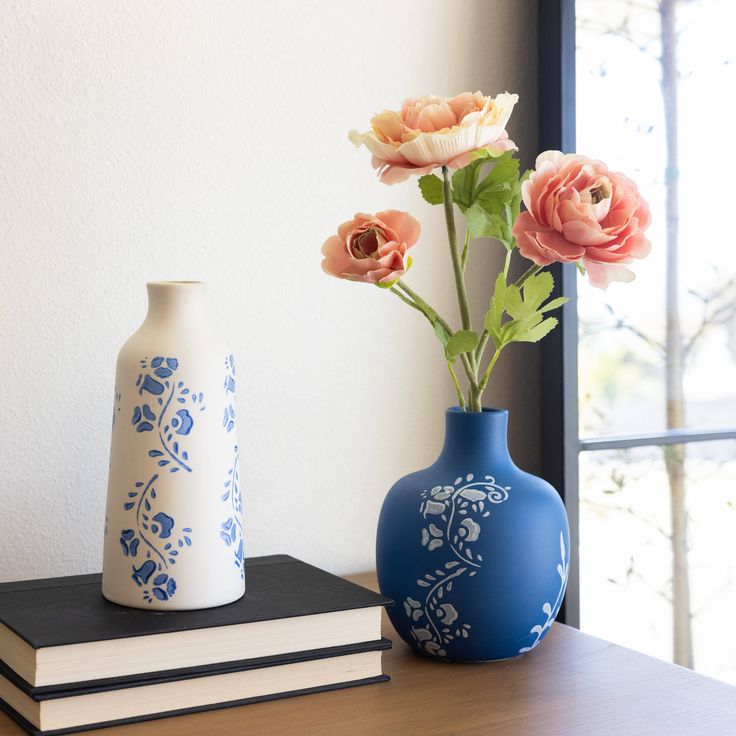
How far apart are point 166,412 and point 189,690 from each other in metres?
0.20

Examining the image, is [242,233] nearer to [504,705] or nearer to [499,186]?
[499,186]

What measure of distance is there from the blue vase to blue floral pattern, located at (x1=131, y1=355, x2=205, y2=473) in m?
0.19

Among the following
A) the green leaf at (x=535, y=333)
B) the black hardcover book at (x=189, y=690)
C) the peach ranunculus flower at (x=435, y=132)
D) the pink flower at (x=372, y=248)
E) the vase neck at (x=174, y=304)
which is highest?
the peach ranunculus flower at (x=435, y=132)

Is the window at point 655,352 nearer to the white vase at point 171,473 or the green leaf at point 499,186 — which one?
the green leaf at point 499,186

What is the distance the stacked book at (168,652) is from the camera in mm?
684

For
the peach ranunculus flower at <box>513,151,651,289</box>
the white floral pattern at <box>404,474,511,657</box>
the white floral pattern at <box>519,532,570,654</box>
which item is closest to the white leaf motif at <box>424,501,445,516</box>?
the white floral pattern at <box>404,474,511,657</box>

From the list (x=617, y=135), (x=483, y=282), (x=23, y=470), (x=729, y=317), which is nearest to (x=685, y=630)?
(x=729, y=317)

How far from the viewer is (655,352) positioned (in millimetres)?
1209

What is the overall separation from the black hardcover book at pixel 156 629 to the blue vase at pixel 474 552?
0.05 m

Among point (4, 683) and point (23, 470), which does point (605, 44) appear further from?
point (4, 683)

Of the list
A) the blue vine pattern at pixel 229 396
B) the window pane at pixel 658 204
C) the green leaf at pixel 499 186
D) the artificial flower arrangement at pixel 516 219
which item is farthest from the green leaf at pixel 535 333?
the window pane at pixel 658 204

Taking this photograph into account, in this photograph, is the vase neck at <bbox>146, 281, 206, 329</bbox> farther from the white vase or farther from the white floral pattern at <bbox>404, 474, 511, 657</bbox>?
the white floral pattern at <bbox>404, 474, 511, 657</bbox>

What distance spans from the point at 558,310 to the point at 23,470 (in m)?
0.58

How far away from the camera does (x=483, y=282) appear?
3.83 feet
